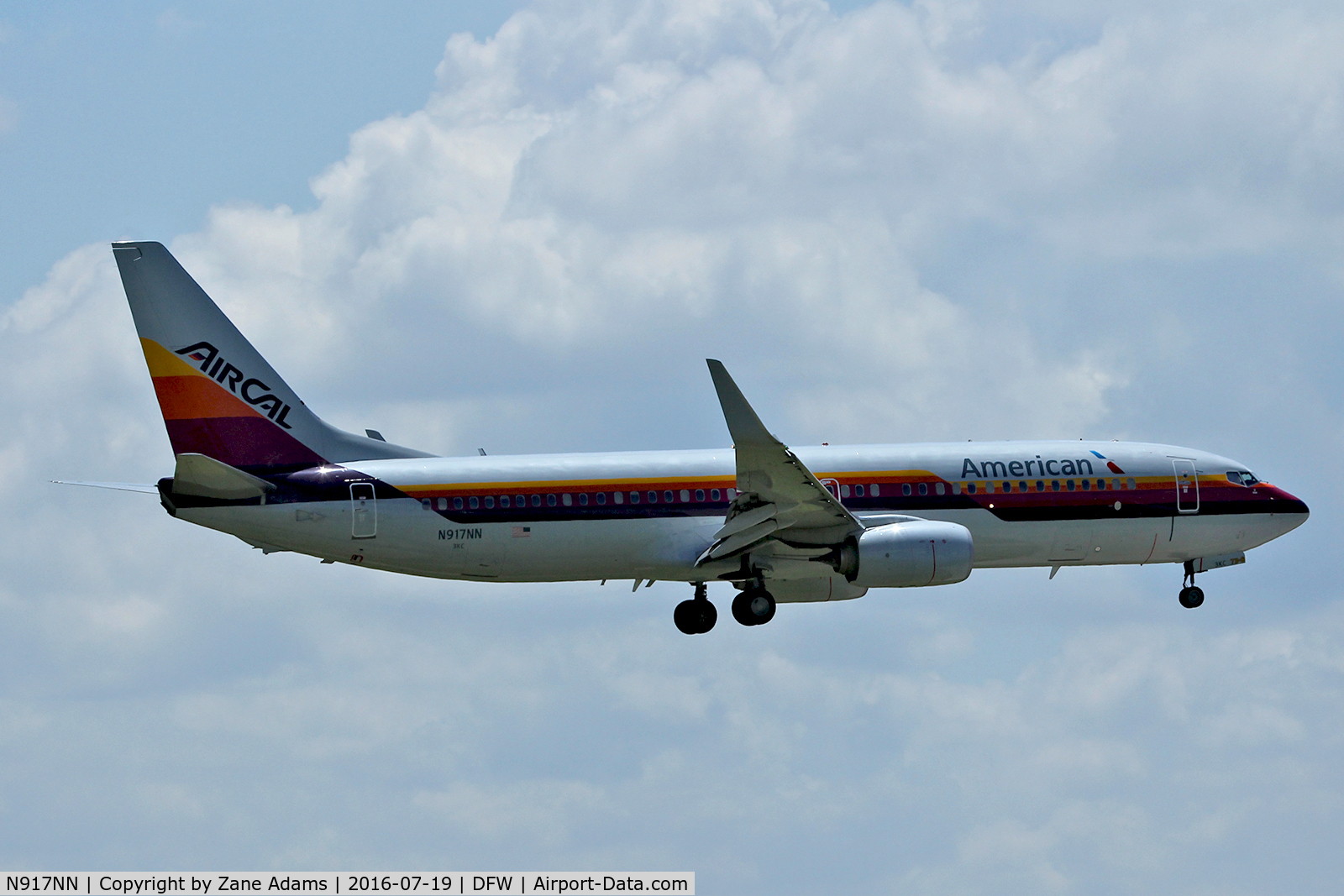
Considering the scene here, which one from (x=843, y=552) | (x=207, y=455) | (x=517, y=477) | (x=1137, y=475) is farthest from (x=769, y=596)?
(x=207, y=455)

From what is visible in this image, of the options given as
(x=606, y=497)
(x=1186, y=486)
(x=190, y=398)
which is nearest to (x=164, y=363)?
(x=190, y=398)

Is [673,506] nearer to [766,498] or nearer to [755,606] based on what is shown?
[766,498]

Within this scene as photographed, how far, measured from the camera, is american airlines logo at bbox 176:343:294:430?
4822 cm

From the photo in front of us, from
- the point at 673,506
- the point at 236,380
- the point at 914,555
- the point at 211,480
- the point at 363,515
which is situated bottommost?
the point at 914,555

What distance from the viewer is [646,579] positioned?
49.9 meters

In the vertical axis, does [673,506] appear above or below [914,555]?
above

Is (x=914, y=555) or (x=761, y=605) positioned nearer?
(x=914, y=555)

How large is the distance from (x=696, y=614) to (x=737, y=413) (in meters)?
9.49

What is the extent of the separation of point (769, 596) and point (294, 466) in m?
13.6

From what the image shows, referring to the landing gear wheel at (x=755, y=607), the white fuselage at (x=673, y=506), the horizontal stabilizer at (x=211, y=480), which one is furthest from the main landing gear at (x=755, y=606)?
the horizontal stabilizer at (x=211, y=480)

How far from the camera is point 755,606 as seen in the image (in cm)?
4978

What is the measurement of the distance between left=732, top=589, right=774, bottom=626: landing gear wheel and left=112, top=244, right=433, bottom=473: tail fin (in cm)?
1140

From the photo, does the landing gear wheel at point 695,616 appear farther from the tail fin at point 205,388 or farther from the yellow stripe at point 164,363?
the yellow stripe at point 164,363

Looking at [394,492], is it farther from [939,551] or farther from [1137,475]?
[1137,475]
